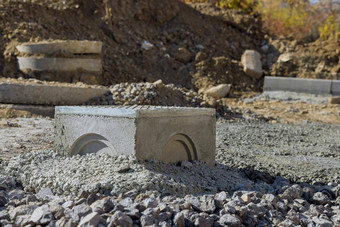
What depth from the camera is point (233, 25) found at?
16.7 metres

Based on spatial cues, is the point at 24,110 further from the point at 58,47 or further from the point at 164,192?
the point at 164,192

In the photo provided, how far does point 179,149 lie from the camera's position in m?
4.96

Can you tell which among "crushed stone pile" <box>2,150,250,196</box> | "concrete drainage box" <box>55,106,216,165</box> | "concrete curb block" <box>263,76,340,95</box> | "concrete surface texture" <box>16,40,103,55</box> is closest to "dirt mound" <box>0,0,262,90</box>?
"concrete surface texture" <box>16,40,103,55</box>

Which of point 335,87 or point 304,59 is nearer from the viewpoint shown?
point 335,87

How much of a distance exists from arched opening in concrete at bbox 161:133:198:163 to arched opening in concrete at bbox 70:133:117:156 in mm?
500

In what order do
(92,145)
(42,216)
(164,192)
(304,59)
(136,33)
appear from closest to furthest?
(42,216)
(164,192)
(92,145)
(136,33)
(304,59)

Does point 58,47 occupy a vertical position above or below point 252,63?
above

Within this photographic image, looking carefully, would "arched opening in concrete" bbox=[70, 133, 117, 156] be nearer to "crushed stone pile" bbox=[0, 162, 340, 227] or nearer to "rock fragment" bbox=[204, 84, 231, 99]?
"crushed stone pile" bbox=[0, 162, 340, 227]

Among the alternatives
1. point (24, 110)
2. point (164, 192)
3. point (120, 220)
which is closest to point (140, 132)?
point (164, 192)

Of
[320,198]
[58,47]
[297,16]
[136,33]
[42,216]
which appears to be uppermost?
[297,16]

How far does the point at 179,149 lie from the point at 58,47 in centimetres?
707

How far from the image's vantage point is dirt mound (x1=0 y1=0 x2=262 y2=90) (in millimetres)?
12945

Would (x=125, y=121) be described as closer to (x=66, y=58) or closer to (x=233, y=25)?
(x=66, y=58)

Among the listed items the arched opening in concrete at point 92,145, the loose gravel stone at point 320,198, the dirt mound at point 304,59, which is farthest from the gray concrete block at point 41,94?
the dirt mound at point 304,59
